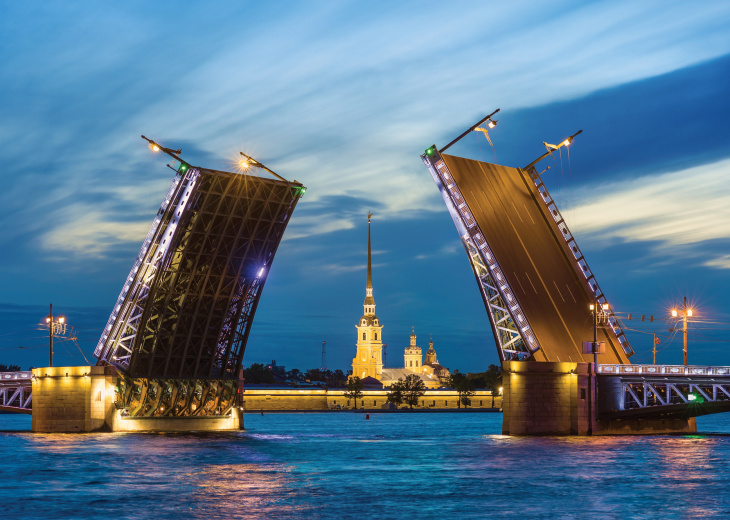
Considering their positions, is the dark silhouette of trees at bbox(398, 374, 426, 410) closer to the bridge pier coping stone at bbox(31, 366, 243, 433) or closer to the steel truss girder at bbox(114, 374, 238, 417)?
the steel truss girder at bbox(114, 374, 238, 417)

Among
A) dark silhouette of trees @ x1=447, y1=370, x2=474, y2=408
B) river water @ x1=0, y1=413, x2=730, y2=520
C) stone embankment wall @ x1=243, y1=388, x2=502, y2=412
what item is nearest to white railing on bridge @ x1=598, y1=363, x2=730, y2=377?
river water @ x1=0, y1=413, x2=730, y2=520

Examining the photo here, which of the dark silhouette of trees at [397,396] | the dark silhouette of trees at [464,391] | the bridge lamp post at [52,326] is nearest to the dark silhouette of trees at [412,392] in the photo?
the dark silhouette of trees at [397,396]

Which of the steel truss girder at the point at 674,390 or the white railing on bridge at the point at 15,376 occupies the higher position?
the white railing on bridge at the point at 15,376

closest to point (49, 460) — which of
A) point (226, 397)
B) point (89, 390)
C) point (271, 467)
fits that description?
point (271, 467)

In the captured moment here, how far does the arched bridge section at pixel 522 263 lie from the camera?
53156 millimetres

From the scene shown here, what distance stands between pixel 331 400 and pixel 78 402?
125131 mm

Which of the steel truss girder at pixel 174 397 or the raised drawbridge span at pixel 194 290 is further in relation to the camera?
the steel truss girder at pixel 174 397

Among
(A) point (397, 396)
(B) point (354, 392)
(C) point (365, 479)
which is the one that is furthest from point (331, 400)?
(C) point (365, 479)

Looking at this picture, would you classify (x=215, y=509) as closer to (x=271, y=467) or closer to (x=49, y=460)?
(x=271, y=467)

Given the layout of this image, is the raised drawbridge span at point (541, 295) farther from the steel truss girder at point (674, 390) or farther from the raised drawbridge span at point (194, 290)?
the raised drawbridge span at point (194, 290)

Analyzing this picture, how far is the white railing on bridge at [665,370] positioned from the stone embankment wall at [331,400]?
109m

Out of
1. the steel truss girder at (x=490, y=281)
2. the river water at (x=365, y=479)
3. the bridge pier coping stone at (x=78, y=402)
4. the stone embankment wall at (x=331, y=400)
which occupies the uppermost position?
the steel truss girder at (x=490, y=281)

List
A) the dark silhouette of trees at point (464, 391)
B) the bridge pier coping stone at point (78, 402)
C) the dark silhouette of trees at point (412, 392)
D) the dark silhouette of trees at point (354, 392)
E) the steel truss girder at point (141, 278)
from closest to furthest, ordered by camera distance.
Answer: the steel truss girder at point (141, 278) → the bridge pier coping stone at point (78, 402) → the dark silhouette of trees at point (354, 392) → the dark silhouette of trees at point (412, 392) → the dark silhouette of trees at point (464, 391)

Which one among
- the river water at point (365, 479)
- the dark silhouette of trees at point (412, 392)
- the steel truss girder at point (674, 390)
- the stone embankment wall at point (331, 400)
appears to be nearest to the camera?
the river water at point (365, 479)
